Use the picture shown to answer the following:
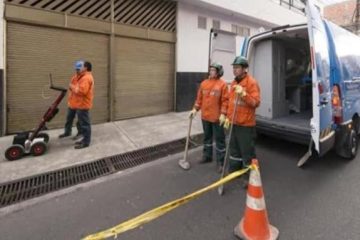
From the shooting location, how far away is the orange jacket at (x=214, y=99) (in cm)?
452

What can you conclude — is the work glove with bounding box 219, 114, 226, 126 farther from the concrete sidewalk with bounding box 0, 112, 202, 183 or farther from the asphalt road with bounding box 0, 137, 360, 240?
the concrete sidewalk with bounding box 0, 112, 202, 183

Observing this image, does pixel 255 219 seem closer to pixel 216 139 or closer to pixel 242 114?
pixel 242 114

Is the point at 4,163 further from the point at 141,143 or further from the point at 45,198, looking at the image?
the point at 141,143

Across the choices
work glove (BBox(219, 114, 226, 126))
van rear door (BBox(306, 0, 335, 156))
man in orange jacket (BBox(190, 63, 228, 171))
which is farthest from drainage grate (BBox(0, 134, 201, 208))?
van rear door (BBox(306, 0, 335, 156))

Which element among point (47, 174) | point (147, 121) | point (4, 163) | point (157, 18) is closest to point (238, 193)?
point (47, 174)

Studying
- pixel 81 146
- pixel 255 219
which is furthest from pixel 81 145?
pixel 255 219

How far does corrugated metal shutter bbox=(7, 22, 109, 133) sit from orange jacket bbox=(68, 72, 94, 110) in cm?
138

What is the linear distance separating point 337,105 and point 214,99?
6.41 feet

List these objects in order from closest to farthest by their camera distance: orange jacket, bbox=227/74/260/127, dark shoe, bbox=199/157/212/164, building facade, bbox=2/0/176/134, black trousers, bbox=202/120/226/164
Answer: orange jacket, bbox=227/74/260/127 < black trousers, bbox=202/120/226/164 < dark shoe, bbox=199/157/212/164 < building facade, bbox=2/0/176/134

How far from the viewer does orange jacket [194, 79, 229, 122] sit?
452 cm

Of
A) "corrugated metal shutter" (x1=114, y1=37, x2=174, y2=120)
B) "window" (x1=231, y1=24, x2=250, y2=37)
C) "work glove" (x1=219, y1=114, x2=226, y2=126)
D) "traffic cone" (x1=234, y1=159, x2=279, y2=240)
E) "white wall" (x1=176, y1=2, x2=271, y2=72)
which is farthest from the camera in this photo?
"window" (x1=231, y1=24, x2=250, y2=37)

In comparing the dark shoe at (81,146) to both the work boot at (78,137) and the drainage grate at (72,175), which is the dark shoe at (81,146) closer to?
the work boot at (78,137)

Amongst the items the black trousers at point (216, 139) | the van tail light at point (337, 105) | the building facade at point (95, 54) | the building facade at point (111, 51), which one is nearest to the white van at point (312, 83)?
the van tail light at point (337, 105)

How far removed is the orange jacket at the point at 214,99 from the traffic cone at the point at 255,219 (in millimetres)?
1807
